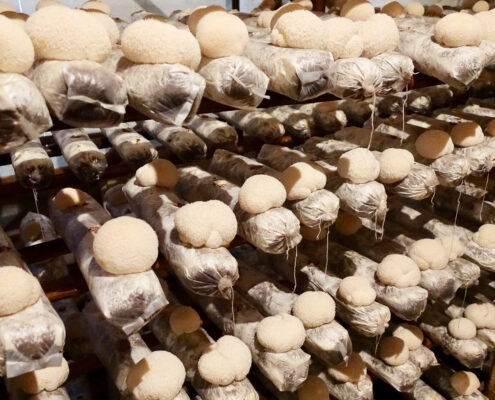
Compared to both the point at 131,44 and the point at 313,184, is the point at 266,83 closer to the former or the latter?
the point at 131,44

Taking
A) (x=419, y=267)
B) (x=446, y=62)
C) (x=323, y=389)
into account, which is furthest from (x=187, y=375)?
(x=446, y=62)

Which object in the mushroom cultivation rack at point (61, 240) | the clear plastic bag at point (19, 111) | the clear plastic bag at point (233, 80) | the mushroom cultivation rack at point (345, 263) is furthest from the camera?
the mushroom cultivation rack at point (345, 263)

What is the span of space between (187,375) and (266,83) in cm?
102

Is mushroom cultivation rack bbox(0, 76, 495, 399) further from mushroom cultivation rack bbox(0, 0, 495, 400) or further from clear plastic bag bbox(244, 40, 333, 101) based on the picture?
clear plastic bag bbox(244, 40, 333, 101)

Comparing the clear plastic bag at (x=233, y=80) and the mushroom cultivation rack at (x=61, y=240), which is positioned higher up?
the clear plastic bag at (x=233, y=80)

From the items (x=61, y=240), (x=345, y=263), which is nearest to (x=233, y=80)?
(x=61, y=240)

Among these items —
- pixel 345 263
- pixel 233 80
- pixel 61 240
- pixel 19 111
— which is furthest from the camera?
pixel 345 263

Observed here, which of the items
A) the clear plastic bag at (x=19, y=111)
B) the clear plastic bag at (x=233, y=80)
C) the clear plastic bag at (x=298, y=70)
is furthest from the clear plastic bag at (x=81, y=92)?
the clear plastic bag at (x=298, y=70)

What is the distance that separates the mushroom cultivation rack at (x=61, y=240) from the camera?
141 cm

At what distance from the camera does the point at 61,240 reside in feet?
5.22

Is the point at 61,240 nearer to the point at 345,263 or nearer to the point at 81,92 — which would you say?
the point at 81,92

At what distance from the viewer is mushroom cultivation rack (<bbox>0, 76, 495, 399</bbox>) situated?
4.61ft

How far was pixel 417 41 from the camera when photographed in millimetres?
1588

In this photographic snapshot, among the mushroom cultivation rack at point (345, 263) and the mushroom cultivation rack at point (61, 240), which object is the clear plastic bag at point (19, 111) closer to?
the mushroom cultivation rack at point (61, 240)
